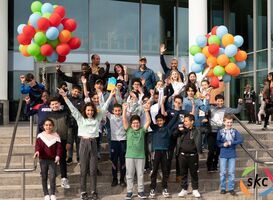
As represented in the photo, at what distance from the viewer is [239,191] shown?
7309 mm

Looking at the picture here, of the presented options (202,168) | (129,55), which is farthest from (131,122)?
(129,55)

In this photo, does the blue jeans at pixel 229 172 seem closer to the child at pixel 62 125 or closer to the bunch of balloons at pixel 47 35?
the child at pixel 62 125

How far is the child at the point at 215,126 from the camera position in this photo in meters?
7.66

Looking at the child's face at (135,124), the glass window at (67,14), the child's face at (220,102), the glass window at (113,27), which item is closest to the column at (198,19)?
the glass window at (113,27)

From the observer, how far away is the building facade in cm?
1571

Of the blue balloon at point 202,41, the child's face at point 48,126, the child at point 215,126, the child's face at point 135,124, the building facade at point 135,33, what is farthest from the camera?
the building facade at point 135,33

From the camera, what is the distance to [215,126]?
768 cm

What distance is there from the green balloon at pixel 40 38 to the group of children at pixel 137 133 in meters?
0.96

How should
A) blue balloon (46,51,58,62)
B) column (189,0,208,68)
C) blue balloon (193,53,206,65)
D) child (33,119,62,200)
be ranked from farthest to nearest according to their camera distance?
column (189,0,208,68)
blue balloon (193,53,206,65)
blue balloon (46,51,58,62)
child (33,119,62,200)

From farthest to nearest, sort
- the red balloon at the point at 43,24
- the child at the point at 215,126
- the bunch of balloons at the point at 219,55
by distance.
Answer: the bunch of balloons at the point at 219,55
the child at the point at 215,126
the red balloon at the point at 43,24

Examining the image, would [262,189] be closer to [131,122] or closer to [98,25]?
[131,122]

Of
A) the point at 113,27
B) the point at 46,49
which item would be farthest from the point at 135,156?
the point at 113,27

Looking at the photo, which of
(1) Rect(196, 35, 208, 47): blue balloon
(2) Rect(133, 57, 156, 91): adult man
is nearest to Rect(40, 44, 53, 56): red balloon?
(2) Rect(133, 57, 156, 91): adult man

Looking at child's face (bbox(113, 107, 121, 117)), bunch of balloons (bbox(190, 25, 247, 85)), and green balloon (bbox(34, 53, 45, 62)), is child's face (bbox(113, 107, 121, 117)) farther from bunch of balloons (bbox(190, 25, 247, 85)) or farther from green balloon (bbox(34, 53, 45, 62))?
bunch of balloons (bbox(190, 25, 247, 85))
